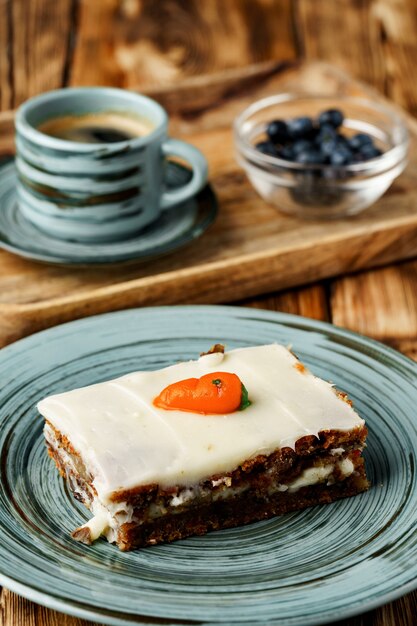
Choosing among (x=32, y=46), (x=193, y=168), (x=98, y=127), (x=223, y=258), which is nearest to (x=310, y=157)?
(x=193, y=168)

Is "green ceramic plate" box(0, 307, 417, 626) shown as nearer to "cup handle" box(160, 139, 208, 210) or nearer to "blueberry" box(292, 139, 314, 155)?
"cup handle" box(160, 139, 208, 210)

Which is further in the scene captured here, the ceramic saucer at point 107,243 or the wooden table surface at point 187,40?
the wooden table surface at point 187,40


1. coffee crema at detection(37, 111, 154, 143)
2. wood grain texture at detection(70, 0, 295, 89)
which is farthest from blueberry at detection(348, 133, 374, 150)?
wood grain texture at detection(70, 0, 295, 89)

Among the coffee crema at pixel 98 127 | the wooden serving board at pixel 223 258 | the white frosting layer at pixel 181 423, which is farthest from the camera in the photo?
the coffee crema at pixel 98 127

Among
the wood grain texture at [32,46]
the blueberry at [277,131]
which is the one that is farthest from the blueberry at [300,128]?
the wood grain texture at [32,46]

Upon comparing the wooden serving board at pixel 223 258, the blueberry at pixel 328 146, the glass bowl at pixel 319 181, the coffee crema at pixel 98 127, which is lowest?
the wooden serving board at pixel 223 258

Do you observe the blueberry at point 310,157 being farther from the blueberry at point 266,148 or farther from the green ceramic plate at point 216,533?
the green ceramic plate at point 216,533

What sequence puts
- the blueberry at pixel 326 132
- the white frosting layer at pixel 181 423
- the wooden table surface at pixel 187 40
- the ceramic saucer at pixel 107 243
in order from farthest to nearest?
the wooden table surface at pixel 187 40, the blueberry at pixel 326 132, the ceramic saucer at pixel 107 243, the white frosting layer at pixel 181 423
